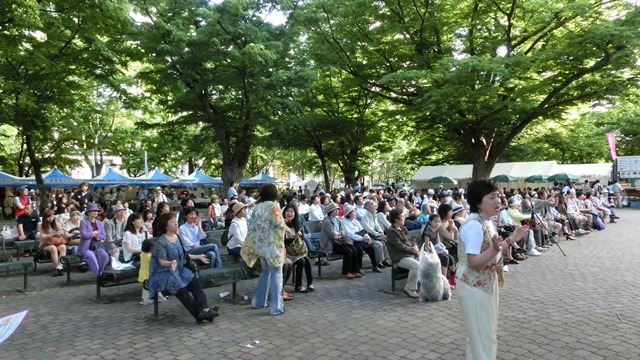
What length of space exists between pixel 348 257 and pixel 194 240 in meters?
2.88

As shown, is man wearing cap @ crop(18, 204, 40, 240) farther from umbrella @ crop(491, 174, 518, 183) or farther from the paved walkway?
umbrella @ crop(491, 174, 518, 183)

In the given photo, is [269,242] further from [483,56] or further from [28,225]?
[483,56]

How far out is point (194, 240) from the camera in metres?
8.50

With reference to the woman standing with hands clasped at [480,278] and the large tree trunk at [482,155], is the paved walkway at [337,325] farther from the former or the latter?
the large tree trunk at [482,155]

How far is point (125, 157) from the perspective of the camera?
4203 centimetres

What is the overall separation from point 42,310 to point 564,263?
9747 mm

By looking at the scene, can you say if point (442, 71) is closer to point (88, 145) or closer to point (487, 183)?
point (487, 183)

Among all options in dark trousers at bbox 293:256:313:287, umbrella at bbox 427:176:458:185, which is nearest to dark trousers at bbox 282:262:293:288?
dark trousers at bbox 293:256:313:287

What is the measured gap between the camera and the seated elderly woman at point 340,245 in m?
8.97

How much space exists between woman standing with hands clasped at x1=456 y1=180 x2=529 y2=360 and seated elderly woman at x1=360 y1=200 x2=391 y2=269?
6158mm

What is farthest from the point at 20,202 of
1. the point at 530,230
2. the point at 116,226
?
the point at 530,230

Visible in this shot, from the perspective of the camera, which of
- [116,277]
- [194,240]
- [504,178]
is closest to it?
[116,277]

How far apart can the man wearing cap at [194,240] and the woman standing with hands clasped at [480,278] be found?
5.33 m

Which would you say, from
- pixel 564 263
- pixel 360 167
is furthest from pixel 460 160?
pixel 564 263
